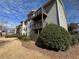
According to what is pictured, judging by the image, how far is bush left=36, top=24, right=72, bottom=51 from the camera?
1488 cm

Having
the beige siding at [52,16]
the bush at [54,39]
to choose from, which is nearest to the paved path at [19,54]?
the bush at [54,39]

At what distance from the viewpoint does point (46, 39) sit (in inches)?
604

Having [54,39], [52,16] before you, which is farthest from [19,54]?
[52,16]

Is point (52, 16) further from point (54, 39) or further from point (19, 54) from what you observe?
point (19, 54)

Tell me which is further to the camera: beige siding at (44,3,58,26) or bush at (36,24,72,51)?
beige siding at (44,3,58,26)

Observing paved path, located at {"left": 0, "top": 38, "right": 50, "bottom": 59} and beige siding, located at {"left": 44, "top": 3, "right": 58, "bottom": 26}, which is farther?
beige siding, located at {"left": 44, "top": 3, "right": 58, "bottom": 26}

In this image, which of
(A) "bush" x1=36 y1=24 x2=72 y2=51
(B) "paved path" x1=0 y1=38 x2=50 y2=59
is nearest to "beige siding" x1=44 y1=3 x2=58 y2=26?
(A) "bush" x1=36 y1=24 x2=72 y2=51

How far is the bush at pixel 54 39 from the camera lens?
14882mm

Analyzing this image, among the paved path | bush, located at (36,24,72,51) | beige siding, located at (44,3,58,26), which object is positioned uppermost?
beige siding, located at (44,3,58,26)

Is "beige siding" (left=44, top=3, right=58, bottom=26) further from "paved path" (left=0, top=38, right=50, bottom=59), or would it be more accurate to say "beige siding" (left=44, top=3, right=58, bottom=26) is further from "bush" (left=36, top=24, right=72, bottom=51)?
"paved path" (left=0, top=38, right=50, bottom=59)

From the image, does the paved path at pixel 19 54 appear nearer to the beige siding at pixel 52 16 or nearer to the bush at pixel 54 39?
the bush at pixel 54 39

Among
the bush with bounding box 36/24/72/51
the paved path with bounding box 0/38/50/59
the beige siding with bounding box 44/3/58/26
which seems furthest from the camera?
the beige siding with bounding box 44/3/58/26

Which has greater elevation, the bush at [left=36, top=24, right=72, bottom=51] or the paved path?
the bush at [left=36, top=24, right=72, bottom=51]

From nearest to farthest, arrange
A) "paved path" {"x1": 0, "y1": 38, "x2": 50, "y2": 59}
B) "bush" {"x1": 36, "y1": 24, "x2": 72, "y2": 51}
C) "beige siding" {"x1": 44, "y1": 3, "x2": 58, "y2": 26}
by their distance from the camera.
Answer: "paved path" {"x1": 0, "y1": 38, "x2": 50, "y2": 59} < "bush" {"x1": 36, "y1": 24, "x2": 72, "y2": 51} < "beige siding" {"x1": 44, "y1": 3, "x2": 58, "y2": 26}
